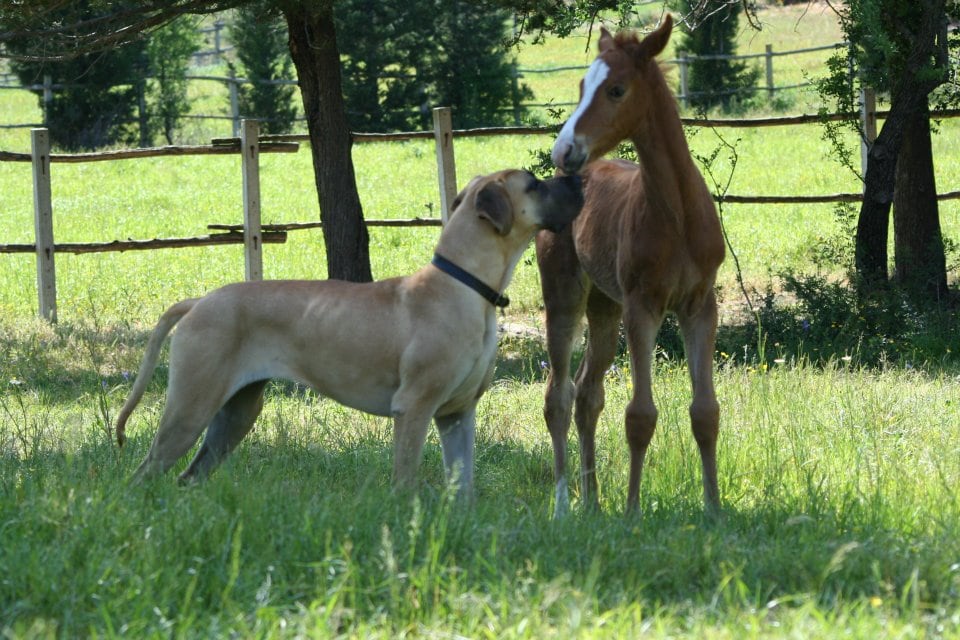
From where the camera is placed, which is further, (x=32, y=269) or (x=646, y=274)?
(x=32, y=269)

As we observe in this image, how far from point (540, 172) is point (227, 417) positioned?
5744 millimetres

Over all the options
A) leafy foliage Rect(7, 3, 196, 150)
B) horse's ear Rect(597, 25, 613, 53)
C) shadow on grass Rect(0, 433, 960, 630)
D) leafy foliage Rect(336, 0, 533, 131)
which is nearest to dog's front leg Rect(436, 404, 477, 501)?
shadow on grass Rect(0, 433, 960, 630)

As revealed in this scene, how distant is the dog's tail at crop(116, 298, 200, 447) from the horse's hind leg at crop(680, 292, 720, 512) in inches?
90.0

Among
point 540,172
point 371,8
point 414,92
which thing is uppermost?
point 371,8

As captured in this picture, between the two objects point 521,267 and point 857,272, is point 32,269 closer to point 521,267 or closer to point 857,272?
point 521,267

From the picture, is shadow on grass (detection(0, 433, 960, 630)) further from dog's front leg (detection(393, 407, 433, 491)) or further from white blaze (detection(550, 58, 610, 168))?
white blaze (detection(550, 58, 610, 168))

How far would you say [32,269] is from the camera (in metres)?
16.7

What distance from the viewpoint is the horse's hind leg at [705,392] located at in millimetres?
5488

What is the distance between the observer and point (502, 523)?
446 cm

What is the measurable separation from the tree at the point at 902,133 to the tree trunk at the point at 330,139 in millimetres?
4406

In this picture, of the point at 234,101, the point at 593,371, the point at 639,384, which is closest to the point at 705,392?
the point at 639,384

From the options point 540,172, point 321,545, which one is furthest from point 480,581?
point 540,172

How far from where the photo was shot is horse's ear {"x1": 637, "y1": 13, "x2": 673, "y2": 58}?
5.34m

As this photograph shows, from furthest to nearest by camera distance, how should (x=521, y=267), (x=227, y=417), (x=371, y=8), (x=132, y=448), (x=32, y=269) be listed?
(x=371, y=8) < (x=32, y=269) < (x=521, y=267) < (x=132, y=448) < (x=227, y=417)
